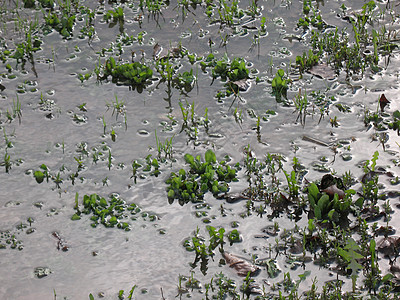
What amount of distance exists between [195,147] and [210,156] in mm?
332

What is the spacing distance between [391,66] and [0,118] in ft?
13.7

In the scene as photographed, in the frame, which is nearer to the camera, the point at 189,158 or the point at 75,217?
the point at 75,217

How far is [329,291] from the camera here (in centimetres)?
392

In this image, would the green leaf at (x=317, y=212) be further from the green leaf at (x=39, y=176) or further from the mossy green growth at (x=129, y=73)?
the mossy green growth at (x=129, y=73)

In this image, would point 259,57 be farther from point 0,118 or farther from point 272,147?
point 0,118

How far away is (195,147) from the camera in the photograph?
5281 mm


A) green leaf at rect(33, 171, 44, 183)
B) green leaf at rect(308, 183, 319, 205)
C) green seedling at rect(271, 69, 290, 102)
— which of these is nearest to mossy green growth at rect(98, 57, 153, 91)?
green seedling at rect(271, 69, 290, 102)

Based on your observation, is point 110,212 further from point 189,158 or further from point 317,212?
point 317,212

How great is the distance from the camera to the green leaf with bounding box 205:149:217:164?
498 centimetres

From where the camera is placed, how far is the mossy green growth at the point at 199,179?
185 inches

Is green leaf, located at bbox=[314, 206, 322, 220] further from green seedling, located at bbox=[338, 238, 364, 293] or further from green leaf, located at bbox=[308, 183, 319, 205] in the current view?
green seedling, located at bbox=[338, 238, 364, 293]

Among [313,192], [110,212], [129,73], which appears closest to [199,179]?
[110,212]

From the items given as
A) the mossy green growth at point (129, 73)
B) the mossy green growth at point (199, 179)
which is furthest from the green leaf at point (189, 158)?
the mossy green growth at point (129, 73)

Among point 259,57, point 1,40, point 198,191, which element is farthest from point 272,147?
point 1,40
